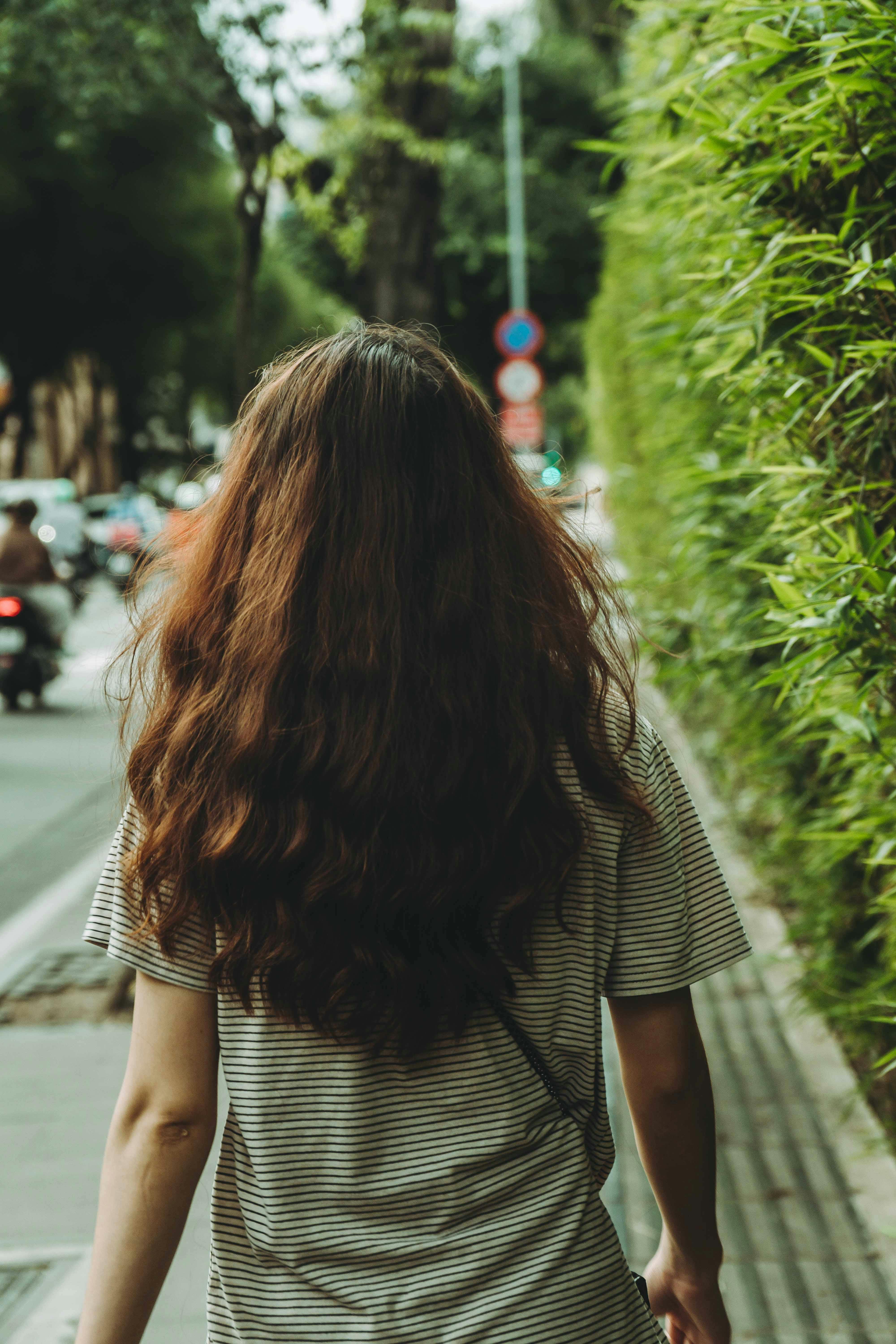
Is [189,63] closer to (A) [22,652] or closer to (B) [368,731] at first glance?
(B) [368,731]

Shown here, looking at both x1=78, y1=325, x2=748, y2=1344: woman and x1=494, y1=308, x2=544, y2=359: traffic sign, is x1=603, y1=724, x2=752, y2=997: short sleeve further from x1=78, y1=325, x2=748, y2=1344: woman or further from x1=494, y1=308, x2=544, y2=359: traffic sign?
x1=494, y1=308, x2=544, y2=359: traffic sign

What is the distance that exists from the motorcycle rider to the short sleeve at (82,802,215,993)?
11.2m

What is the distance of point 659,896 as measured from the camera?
142cm

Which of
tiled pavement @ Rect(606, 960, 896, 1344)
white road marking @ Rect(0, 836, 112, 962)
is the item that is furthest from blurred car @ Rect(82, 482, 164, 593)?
tiled pavement @ Rect(606, 960, 896, 1344)

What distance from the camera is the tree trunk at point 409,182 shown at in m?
6.85

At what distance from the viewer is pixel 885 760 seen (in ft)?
7.65

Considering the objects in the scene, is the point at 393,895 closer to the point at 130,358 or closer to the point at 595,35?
the point at 595,35

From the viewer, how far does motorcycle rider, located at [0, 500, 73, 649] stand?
475 inches

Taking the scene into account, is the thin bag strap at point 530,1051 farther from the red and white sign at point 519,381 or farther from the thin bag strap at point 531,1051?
the red and white sign at point 519,381

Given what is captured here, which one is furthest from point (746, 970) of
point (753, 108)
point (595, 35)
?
point (595, 35)

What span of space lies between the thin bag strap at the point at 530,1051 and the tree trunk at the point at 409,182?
19.7 ft

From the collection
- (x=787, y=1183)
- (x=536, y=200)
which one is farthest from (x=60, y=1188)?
(x=536, y=200)

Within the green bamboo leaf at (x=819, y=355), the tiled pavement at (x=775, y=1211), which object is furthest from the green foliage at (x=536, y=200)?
the green bamboo leaf at (x=819, y=355)

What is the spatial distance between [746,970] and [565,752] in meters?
4.13
